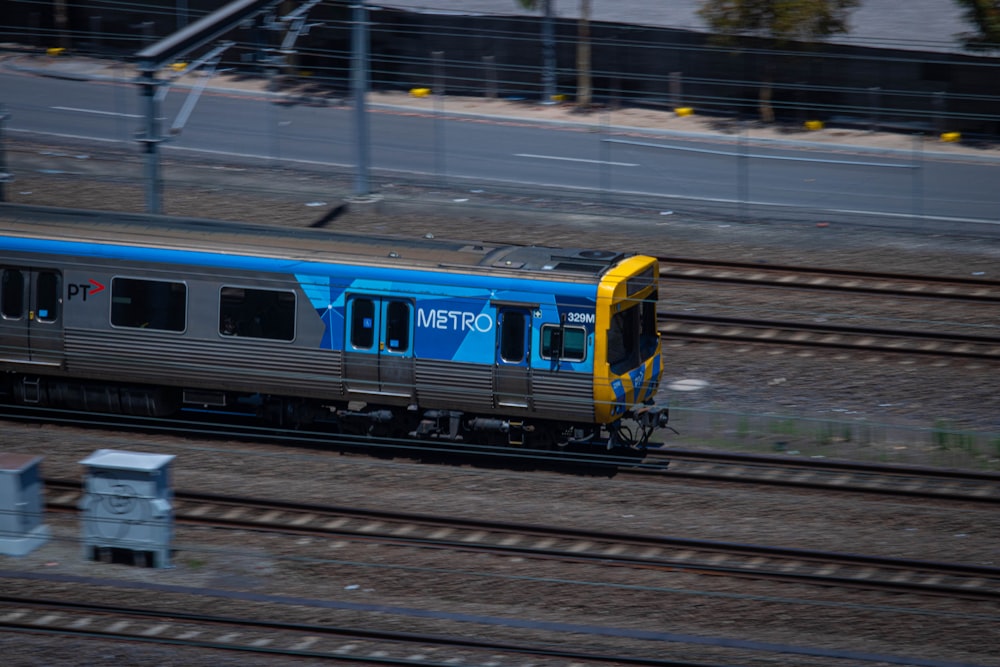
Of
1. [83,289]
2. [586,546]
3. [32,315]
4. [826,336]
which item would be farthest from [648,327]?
[32,315]

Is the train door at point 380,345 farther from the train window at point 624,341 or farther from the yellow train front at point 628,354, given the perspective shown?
the train window at point 624,341

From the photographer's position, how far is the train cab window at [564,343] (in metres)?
14.8

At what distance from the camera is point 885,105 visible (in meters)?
30.6

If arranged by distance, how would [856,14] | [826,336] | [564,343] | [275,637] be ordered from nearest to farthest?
[275,637]
[564,343]
[826,336]
[856,14]

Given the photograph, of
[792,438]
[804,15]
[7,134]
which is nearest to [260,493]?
[792,438]

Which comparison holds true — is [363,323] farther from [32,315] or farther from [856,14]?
[856,14]

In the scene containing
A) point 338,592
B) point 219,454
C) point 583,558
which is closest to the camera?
point 338,592

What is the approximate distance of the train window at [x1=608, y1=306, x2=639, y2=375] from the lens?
1486cm

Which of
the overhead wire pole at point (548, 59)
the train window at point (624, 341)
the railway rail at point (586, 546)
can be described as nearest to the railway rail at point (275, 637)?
the railway rail at point (586, 546)

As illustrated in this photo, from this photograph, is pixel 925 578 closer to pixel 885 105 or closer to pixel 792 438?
pixel 792 438

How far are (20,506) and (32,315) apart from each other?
405cm

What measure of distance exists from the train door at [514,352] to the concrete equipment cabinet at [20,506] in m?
5.40

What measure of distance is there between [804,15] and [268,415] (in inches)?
738

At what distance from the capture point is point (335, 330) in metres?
15.3
